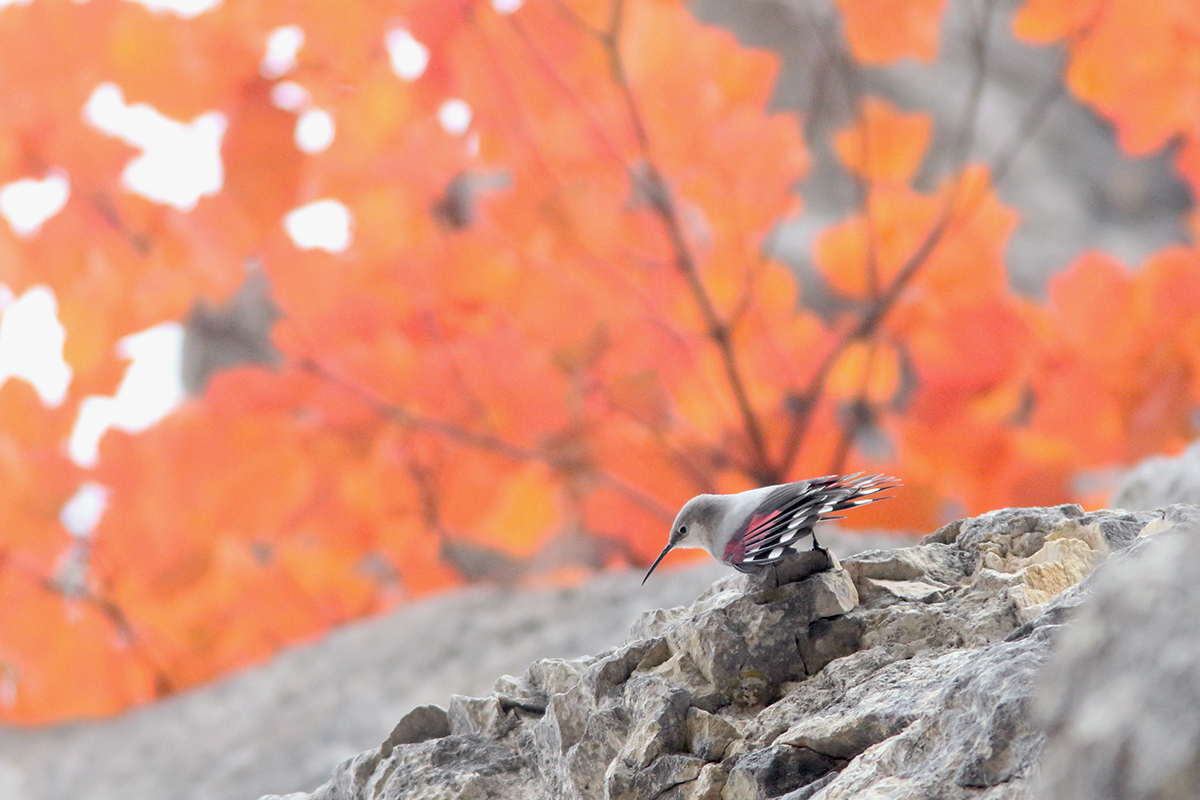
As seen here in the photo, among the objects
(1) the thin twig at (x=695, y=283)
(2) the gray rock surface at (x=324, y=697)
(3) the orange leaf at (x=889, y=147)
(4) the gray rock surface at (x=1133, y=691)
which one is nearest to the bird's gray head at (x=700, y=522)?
(4) the gray rock surface at (x=1133, y=691)

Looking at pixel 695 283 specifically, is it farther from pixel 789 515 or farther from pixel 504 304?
pixel 789 515

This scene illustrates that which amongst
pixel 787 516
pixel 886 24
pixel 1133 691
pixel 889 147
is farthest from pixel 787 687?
pixel 889 147

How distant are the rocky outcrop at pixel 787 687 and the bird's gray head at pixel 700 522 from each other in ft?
0.08

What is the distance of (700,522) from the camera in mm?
414

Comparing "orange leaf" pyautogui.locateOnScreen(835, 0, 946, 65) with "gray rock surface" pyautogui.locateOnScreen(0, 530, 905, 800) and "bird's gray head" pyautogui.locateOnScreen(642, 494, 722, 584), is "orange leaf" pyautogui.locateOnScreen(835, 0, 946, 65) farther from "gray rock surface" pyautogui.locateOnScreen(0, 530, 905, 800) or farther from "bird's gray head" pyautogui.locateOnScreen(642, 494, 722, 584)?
"bird's gray head" pyautogui.locateOnScreen(642, 494, 722, 584)

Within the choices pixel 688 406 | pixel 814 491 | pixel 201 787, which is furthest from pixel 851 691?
pixel 688 406

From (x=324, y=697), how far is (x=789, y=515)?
0.73 metres

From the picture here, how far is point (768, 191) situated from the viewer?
1.06 metres

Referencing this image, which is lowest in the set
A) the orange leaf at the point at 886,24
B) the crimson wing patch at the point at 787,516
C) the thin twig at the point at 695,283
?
the crimson wing patch at the point at 787,516

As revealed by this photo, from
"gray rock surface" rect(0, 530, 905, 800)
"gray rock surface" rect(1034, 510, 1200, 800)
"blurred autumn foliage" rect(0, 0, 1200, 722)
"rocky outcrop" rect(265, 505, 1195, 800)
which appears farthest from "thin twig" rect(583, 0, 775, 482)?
"gray rock surface" rect(1034, 510, 1200, 800)

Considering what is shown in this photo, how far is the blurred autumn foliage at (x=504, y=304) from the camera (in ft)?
3.40

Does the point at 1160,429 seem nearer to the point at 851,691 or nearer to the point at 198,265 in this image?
the point at 851,691

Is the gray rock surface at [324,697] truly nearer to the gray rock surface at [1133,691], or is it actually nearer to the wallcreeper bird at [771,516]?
the wallcreeper bird at [771,516]

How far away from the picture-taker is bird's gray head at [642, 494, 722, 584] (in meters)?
0.41
